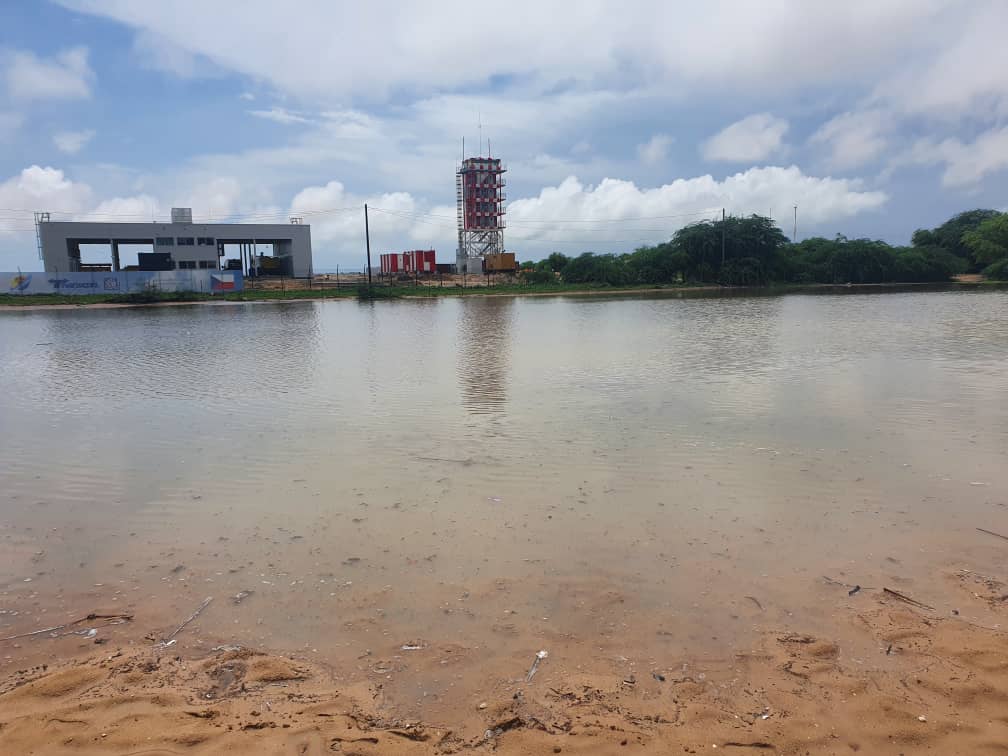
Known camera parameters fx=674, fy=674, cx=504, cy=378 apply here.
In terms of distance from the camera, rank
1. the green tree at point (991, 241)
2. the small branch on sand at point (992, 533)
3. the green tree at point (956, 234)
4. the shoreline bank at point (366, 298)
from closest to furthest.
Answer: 1. the small branch on sand at point (992, 533)
2. the shoreline bank at point (366, 298)
3. the green tree at point (991, 241)
4. the green tree at point (956, 234)

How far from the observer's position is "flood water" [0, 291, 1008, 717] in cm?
420

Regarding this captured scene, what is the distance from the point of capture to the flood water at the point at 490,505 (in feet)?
13.8

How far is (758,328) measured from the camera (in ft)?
74.6

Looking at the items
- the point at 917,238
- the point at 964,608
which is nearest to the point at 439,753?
the point at 964,608

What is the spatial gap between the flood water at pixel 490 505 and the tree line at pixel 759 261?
5674cm

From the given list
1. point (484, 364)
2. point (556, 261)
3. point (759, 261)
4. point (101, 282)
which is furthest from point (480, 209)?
point (484, 364)

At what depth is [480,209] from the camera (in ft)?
300

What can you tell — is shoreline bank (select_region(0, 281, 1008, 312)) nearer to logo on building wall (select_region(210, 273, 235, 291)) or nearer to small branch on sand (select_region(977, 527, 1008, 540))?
logo on building wall (select_region(210, 273, 235, 291))

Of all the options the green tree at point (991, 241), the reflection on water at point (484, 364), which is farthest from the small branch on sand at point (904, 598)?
the green tree at point (991, 241)

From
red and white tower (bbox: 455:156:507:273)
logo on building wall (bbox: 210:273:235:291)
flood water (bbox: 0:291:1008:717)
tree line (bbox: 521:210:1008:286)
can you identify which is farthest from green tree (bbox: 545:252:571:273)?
flood water (bbox: 0:291:1008:717)

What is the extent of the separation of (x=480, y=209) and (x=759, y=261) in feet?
126

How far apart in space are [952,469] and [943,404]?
3556 millimetres

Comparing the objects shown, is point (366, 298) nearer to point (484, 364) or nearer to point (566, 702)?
point (484, 364)

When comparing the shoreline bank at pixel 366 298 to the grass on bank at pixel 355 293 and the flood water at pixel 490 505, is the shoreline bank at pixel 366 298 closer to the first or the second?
the grass on bank at pixel 355 293
